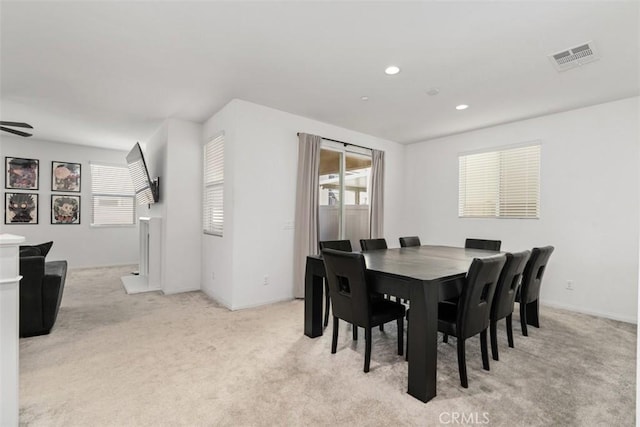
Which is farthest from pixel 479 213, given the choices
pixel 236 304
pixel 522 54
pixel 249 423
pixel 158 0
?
pixel 158 0

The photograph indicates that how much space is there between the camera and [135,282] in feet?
17.0

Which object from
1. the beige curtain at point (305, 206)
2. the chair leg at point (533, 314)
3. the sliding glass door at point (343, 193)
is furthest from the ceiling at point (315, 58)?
the chair leg at point (533, 314)

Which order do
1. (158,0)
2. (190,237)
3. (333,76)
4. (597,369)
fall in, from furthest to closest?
(190,237) < (333,76) < (597,369) < (158,0)

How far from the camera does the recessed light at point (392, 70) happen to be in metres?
2.96

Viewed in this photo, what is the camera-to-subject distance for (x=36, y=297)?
9.75ft

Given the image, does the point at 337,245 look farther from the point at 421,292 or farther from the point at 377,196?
the point at 377,196

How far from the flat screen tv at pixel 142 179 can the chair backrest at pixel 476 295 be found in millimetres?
4520

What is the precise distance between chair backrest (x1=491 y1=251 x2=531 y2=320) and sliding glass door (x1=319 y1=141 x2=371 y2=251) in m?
2.69

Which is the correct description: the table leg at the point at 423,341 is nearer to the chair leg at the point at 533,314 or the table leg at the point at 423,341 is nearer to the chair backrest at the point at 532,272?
the chair backrest at the point at 532,272

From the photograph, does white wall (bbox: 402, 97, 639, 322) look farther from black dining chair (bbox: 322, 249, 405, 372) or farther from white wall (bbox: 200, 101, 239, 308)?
white wall (bbox: 200, 101, 239, 308)

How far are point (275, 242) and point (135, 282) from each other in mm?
2725

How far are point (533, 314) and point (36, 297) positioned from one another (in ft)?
16.3

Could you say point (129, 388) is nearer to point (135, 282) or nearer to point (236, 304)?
point (236, 304)

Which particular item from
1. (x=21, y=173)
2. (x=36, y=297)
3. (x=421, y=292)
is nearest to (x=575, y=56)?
(x=421, y=292)
